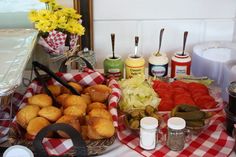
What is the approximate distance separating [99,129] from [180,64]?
43cm

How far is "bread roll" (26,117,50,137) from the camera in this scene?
685mm

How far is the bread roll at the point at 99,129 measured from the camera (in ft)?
2.22

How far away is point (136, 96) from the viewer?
2.87ft

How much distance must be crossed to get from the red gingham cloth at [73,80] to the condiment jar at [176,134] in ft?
0.40

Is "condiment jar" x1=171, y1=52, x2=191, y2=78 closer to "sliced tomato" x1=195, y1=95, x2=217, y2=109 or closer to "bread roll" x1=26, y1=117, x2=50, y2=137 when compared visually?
"sliced tomato" x1=195, y1=95, x2=217, y2=109

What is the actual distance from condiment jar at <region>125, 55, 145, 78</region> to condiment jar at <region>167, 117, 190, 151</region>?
29cm

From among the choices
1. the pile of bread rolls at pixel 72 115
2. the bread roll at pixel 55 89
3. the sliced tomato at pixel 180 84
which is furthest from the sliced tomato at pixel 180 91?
the bread roll at pixel 55 89

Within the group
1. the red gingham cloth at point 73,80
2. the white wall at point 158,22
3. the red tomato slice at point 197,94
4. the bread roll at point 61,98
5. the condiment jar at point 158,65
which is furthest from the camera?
the white wall at point 158,22

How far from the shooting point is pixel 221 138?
2.51ft

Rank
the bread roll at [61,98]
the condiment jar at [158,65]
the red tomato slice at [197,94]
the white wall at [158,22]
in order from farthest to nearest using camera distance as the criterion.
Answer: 1. the white wall at [158,22]
2. the condiment jar at [158,65]
3. the red tomato slice at [197,94]
4. the bread roll at [61,98]

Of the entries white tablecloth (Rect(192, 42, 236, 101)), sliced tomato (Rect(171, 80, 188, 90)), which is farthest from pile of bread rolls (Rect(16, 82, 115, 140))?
white tablecloth (Rect(192, 42, 236, 101))

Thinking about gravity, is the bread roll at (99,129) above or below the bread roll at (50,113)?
below

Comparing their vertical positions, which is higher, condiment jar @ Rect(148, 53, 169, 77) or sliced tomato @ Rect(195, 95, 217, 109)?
condiment jar @ Rect(148, 53, 169, 77)

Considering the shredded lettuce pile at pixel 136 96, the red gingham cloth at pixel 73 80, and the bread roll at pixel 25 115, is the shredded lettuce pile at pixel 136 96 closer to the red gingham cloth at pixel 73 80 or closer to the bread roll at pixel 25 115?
the red gingham cloth at pixel 73 80
